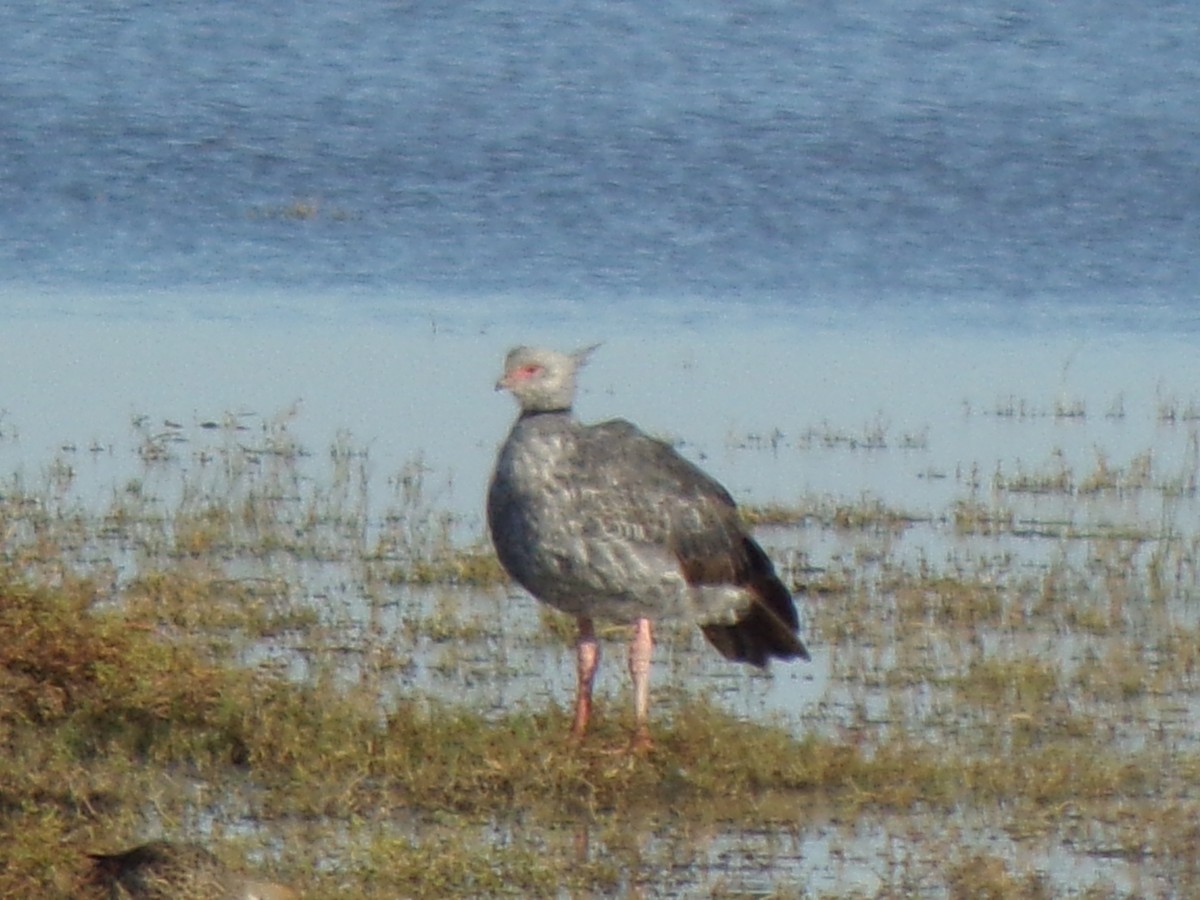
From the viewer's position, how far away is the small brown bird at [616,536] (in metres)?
8.52

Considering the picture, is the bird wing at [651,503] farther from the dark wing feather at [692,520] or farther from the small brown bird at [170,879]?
the small brown bird at [170,879]

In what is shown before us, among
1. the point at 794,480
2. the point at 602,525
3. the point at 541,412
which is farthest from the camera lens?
the point at 794,480

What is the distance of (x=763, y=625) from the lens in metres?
8.88

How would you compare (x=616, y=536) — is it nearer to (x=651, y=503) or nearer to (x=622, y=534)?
(x=622, y=534)

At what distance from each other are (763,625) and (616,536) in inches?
23.8

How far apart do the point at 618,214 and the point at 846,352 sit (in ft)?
13.4

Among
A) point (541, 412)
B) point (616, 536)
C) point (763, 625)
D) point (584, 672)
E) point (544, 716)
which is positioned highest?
point (541, 412)

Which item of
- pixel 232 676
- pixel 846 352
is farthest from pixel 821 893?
pixel 846 352

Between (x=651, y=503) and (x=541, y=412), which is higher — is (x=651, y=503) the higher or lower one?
the lower one

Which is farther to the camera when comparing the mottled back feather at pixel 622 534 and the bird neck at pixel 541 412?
the bird neck at pixel 541 412

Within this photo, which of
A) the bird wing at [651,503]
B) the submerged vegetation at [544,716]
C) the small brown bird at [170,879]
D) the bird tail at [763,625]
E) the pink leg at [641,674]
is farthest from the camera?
the bird tail at [763,625]

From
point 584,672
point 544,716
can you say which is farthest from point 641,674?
point 544,716

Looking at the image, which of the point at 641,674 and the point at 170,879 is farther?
the point at 641,674

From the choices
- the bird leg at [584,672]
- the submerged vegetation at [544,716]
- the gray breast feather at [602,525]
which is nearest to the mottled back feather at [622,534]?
the gray breast feather at [602,525]
